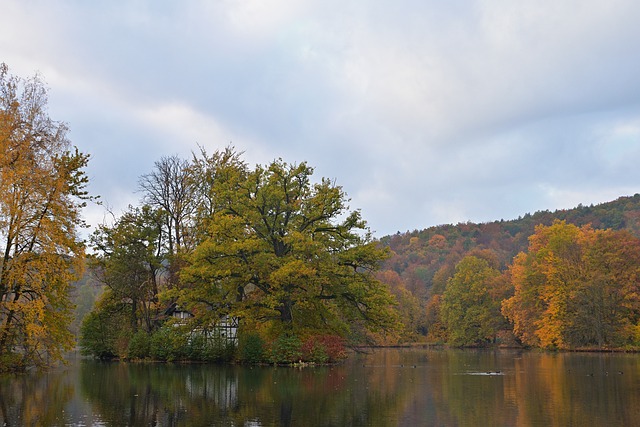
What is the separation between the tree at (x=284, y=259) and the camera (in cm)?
4088

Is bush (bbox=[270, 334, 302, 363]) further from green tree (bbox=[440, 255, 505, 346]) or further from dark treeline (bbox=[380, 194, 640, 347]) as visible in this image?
green tree (bbox=[440, 255, 505, 346])

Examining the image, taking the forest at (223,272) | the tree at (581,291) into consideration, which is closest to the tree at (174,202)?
the forest at (223,272)

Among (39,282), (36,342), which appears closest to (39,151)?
(39,282)

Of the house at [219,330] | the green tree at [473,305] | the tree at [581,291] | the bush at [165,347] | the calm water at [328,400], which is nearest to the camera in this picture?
the calm water at [328,400]

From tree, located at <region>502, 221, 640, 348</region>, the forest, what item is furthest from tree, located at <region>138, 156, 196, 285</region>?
tree, located at <region>502, 221, 640, 348</region>

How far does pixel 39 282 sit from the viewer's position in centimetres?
2884

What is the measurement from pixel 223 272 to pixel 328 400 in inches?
855

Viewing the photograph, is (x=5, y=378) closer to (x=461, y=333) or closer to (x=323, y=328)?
(x=323, y=328)

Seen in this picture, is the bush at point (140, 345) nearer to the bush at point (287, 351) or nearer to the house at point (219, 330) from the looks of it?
the house at point (219, 330)

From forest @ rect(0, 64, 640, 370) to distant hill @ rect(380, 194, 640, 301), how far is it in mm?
41048

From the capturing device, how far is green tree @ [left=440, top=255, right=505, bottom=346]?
82625 millimetres

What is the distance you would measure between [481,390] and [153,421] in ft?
41.0

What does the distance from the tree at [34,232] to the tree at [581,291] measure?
49.7m

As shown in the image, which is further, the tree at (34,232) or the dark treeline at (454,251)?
the dark treeline at (454,251)
